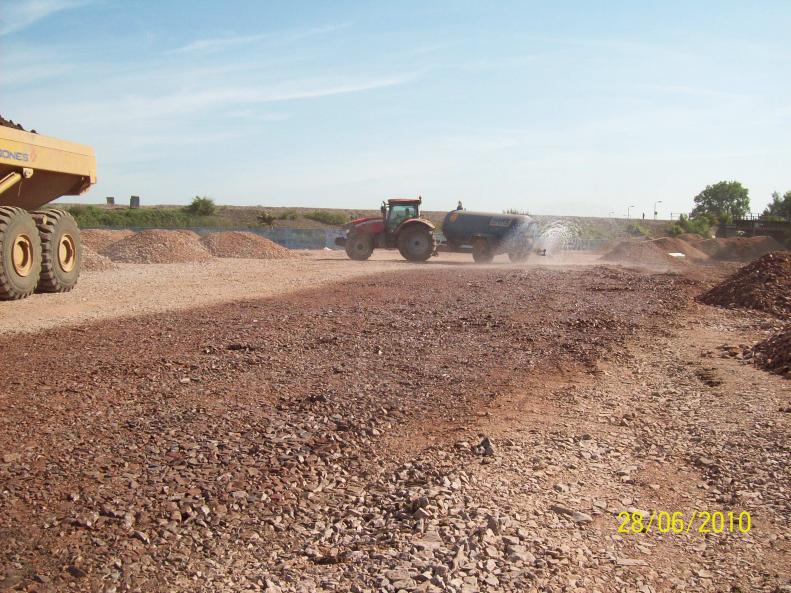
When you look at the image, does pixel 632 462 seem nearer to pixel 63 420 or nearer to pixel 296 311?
pixel 63 420

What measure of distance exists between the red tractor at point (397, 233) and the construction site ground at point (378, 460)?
1714 centimetres

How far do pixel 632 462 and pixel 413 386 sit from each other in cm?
217

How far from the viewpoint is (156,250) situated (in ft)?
80.3

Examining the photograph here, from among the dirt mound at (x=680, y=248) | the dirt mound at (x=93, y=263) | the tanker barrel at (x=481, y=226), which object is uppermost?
the tanker barrel at (x=481, y=226)

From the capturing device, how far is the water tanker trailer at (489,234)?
27.2 m

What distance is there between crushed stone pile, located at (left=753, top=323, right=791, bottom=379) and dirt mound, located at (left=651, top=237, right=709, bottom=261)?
29.0 meters

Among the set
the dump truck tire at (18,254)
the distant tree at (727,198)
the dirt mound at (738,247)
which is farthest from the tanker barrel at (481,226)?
the distant tree at (727,198)

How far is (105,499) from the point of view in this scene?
12.6 ft

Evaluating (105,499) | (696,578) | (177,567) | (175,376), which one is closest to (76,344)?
(175,376)

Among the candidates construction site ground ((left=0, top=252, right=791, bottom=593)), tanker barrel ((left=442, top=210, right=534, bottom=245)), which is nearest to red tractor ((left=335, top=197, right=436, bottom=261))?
tanker barrel ((left=442, top=210, right=534, bottom=245))

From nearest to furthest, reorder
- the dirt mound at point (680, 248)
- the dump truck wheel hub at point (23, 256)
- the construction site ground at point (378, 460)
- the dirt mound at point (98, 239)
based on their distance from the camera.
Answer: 1. the construction site ground at point (378, 460)
2. the dump truck wheel hub at point (23, 256)
3. the dirt mound at point (98, 239)
4. the dirt mound at point (680, 248)

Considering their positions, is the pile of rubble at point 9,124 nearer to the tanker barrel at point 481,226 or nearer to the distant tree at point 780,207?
Result: the tanker barrel at point 481,226

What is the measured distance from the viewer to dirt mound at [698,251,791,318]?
13.1 meters

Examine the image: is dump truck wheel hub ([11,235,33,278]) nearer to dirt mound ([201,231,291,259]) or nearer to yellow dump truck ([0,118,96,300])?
yellow dump truck ([0,118,96,300])
